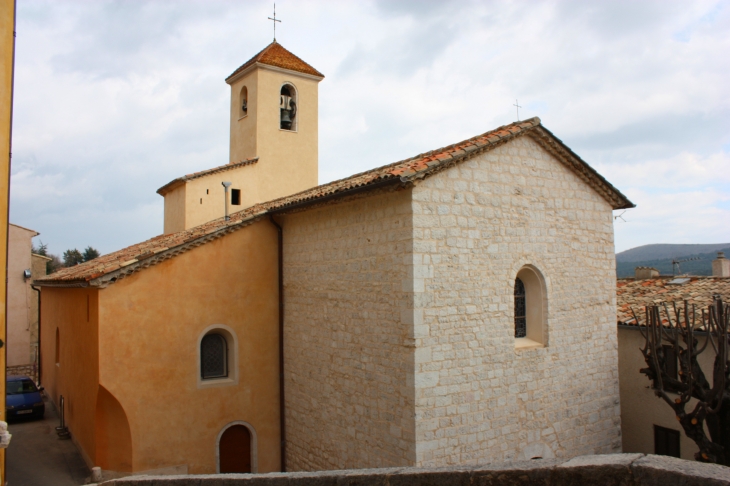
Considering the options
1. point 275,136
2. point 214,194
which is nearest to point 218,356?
point 214,194

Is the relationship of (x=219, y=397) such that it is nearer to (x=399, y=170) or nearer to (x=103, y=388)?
(x=103, y=388)

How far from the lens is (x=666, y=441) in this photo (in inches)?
443

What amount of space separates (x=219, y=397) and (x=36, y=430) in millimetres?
7126

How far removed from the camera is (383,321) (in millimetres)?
8320

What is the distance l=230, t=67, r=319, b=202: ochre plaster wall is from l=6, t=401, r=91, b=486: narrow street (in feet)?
27.7

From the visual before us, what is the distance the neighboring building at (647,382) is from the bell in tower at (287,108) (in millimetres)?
11216

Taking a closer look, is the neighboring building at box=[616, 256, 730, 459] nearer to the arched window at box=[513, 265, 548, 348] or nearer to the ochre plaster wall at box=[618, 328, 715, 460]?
the ochre plaster wall at box=[618, 328, 715, 460]

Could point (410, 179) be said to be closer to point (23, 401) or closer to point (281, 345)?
point (281, 345)

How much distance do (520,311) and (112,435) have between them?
7.57 m

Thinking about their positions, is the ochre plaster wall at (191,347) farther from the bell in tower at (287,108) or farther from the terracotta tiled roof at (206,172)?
the bell in tower at (287,108)

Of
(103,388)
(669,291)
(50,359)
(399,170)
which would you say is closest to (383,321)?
(399,170)

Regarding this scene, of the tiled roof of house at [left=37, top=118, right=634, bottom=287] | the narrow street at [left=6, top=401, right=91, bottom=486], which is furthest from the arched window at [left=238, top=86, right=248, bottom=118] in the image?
the narrow street at [left=6, top=401, right=91, bottom=486]

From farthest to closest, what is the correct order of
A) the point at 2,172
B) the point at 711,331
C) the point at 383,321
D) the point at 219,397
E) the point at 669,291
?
1. the point at 669,291
2. the point at 219,397
3. the point at 711,331
4. the point at 383,321
5. the point at 2,172

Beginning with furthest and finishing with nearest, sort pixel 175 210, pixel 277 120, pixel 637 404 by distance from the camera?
pixel 277 120, pixel 175 210, pixel 637 404
